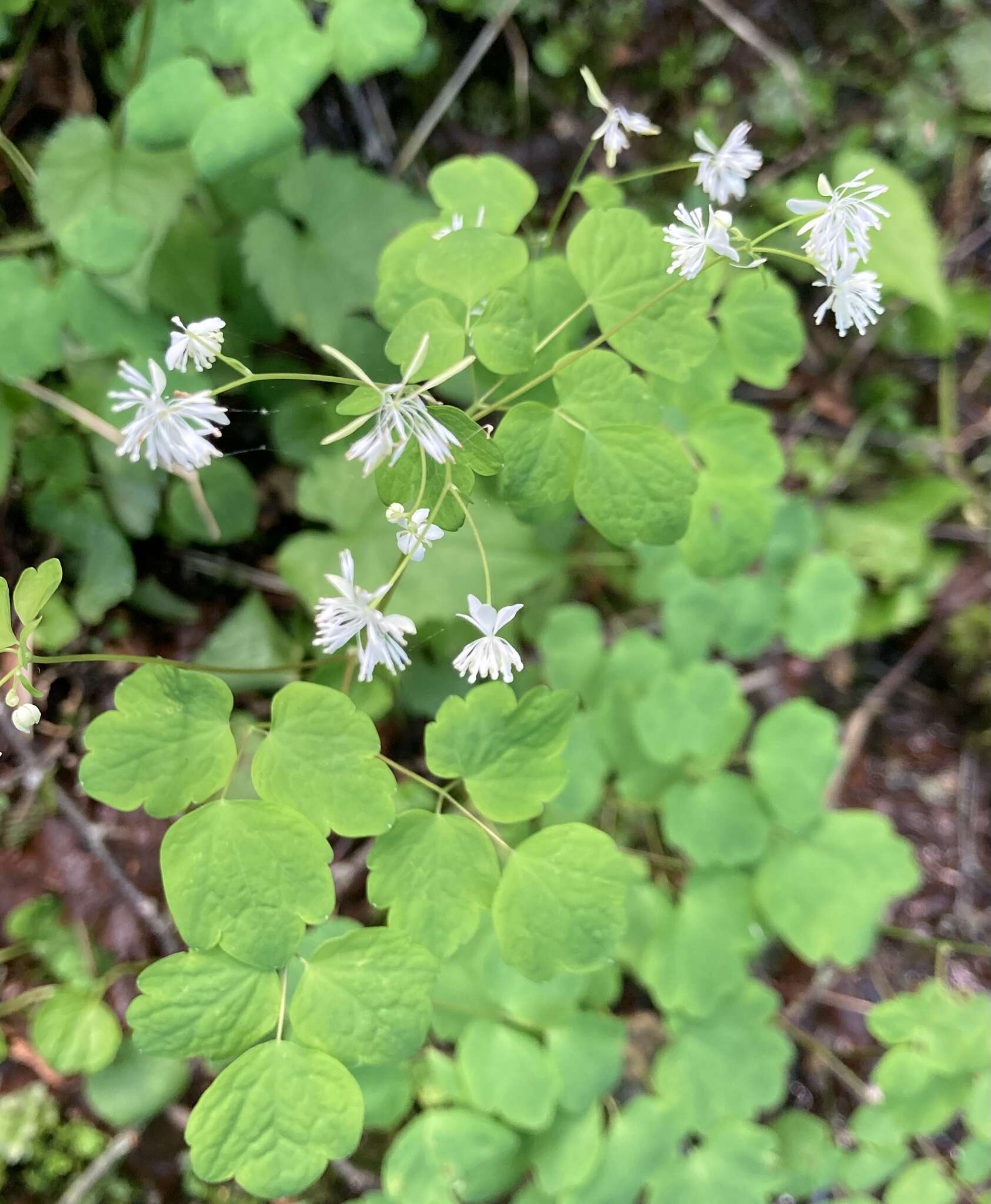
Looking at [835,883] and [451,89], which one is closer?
[835,883]

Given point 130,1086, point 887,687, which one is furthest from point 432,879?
point 887,687

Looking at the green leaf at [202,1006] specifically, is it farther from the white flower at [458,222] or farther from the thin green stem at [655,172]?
the thin green stem at [655,172]

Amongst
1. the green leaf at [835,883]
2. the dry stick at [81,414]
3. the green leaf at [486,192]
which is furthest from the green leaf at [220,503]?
the green leaf at [835,883]

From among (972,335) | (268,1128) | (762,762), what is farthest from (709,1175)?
(972,335)

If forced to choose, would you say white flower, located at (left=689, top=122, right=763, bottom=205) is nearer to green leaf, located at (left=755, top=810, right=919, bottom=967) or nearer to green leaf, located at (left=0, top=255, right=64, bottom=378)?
green leaf, located at (left=0, top=255, right=64, bottom=378)

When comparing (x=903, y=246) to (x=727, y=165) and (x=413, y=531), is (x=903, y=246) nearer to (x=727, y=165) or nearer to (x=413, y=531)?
(x=727, y=165)

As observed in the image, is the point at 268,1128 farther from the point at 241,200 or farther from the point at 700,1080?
the point at 241,200
